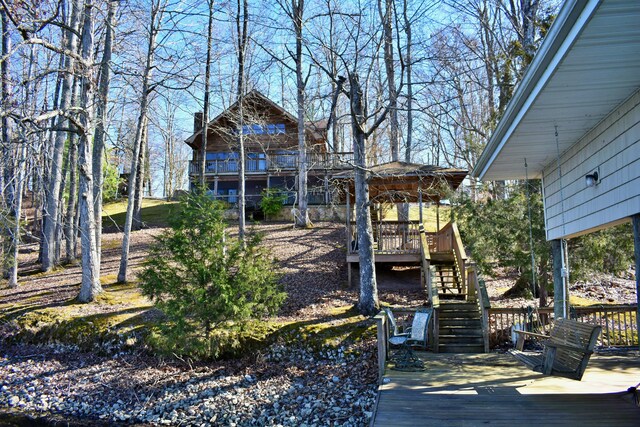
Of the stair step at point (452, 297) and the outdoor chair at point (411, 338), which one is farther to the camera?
the stair step at point (452, 297)

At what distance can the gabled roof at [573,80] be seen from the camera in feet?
12.0

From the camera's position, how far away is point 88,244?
12672mm

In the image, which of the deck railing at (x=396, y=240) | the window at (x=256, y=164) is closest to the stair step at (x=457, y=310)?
the deck railing at (x=396, y=240)

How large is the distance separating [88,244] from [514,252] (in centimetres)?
1132

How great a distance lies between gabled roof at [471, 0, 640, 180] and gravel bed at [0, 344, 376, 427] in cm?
490

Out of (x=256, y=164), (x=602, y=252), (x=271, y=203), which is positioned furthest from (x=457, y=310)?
(x=256, y=164)

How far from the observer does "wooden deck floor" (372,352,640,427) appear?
509 centimetres

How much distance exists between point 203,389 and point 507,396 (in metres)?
5.65

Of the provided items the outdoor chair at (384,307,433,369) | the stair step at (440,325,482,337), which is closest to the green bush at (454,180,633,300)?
the stair step at (440,325,482,337)

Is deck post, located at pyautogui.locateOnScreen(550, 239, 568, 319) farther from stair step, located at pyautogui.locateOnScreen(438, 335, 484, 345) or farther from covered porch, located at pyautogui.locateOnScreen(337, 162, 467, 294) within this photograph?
covered porch, located at pyautogui.locateOnScreen(337, 162, 467, 294)

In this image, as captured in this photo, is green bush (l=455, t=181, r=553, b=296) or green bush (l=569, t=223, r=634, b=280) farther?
green bush (l=455, t=181, r=553, b=296)

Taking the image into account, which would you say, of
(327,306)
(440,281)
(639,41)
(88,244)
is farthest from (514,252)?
(88,244)

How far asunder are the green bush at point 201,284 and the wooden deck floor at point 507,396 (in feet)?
11.4

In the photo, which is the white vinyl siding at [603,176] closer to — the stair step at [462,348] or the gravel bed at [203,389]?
the stair step at [462,348]
